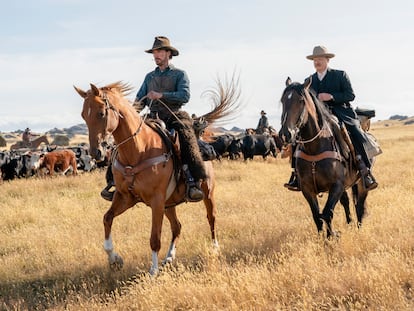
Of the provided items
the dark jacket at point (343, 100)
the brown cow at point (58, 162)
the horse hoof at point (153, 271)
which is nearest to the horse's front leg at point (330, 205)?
the dark jacket at point (343, 100)

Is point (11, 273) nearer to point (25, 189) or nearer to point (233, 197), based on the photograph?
point (233, 197)

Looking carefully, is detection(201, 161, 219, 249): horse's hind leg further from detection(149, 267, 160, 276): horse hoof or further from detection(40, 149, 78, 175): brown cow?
detection(40, 149, 78, 175): brown cow

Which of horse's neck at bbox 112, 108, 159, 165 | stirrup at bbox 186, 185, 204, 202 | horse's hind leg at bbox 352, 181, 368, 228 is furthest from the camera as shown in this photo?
horse's hind leg at bbox 352, 181, 368, 228

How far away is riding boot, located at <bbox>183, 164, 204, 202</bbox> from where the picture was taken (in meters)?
7.57

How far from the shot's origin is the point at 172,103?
26.5 feet

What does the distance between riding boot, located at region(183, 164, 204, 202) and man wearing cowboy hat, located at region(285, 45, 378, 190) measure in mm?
1810

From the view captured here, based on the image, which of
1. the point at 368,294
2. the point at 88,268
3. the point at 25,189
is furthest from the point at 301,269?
the point at 25,189

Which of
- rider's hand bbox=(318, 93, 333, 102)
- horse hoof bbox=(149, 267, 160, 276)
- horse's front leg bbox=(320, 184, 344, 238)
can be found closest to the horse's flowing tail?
horse hoof bbox=(149, 267, 160, 276)

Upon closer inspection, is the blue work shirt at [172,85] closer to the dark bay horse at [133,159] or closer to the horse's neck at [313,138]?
the dark bay horse at [133,159]

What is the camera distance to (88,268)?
778cm

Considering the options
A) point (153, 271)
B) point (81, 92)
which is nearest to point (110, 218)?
point (153, 271)

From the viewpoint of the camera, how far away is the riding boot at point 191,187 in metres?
7.57

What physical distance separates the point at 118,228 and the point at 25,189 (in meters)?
7.80

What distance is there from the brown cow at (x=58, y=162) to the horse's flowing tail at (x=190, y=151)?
15351 mm
